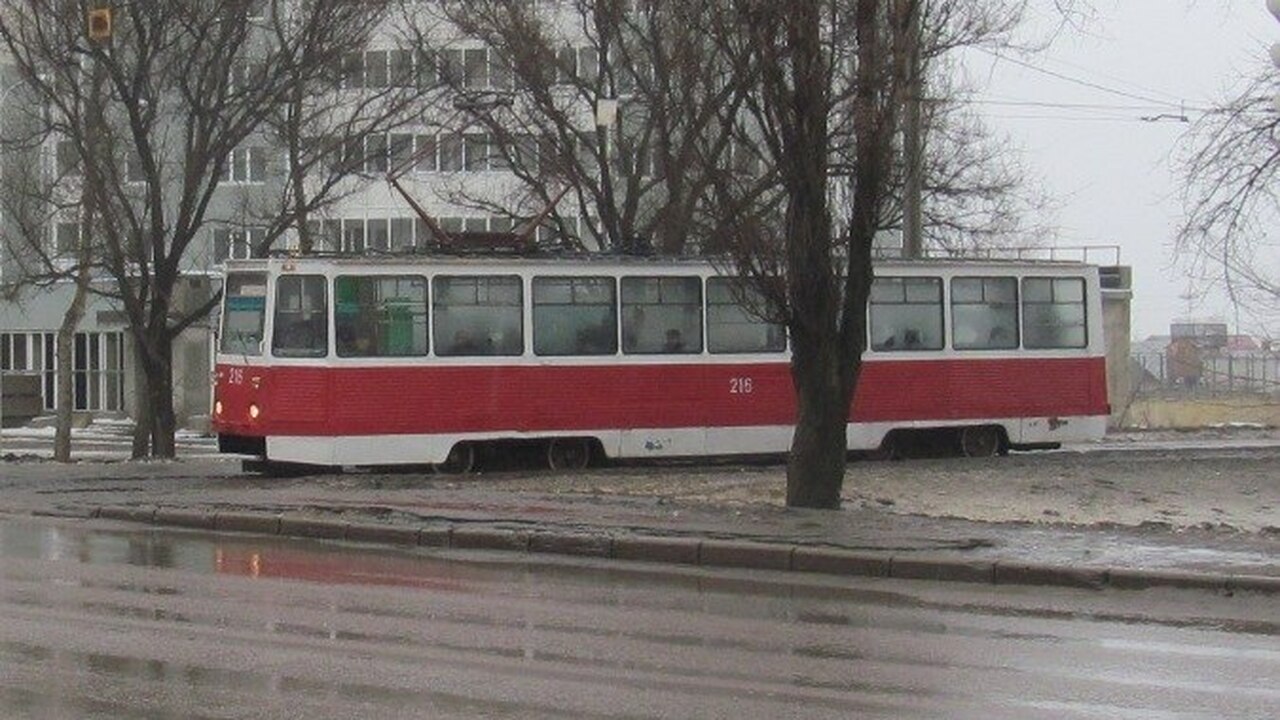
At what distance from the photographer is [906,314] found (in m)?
31.9

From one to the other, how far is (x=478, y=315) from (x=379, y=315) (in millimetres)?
1429

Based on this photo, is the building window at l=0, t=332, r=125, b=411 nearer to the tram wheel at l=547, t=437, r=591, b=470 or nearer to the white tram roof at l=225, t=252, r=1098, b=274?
the tram wheel at l=547, t=437, r=591, b=470

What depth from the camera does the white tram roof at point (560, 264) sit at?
27844 millimetres

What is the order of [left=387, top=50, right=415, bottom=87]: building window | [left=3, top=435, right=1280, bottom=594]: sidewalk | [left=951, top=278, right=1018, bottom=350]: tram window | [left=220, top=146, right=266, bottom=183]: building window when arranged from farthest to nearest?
[left=220, top=146, right=266, bottom=183]: building window
[left=387, top=50, right=415, bottom=87]: building window
[left=951, top=278, right=1018, bottom=350]: tram window
[left=3, top=435, right=1280, bottom=594]: sidewalk

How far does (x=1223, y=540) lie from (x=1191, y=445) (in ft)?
69.6

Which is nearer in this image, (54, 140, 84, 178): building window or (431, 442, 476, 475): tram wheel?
(431, 442, 476, 475): tram wheel

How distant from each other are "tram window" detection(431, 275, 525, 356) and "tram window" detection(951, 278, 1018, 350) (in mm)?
7137

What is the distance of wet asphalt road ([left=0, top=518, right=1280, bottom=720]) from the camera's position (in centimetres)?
1003

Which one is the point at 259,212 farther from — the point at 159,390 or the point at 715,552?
the point at 715,552

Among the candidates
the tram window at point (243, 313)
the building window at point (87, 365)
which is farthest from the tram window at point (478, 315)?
the building window at point (87, 365)

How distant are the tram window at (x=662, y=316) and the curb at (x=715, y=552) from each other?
10.1 meters

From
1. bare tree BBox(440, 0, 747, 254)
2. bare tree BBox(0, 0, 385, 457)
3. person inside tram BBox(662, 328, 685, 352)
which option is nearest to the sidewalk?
person inside tram BBox(662, 328, 685, 352)

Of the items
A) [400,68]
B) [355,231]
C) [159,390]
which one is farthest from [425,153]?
[355,231]

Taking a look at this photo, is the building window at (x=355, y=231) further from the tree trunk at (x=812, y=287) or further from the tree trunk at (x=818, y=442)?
the tree trunk at (x=812, y=287)
